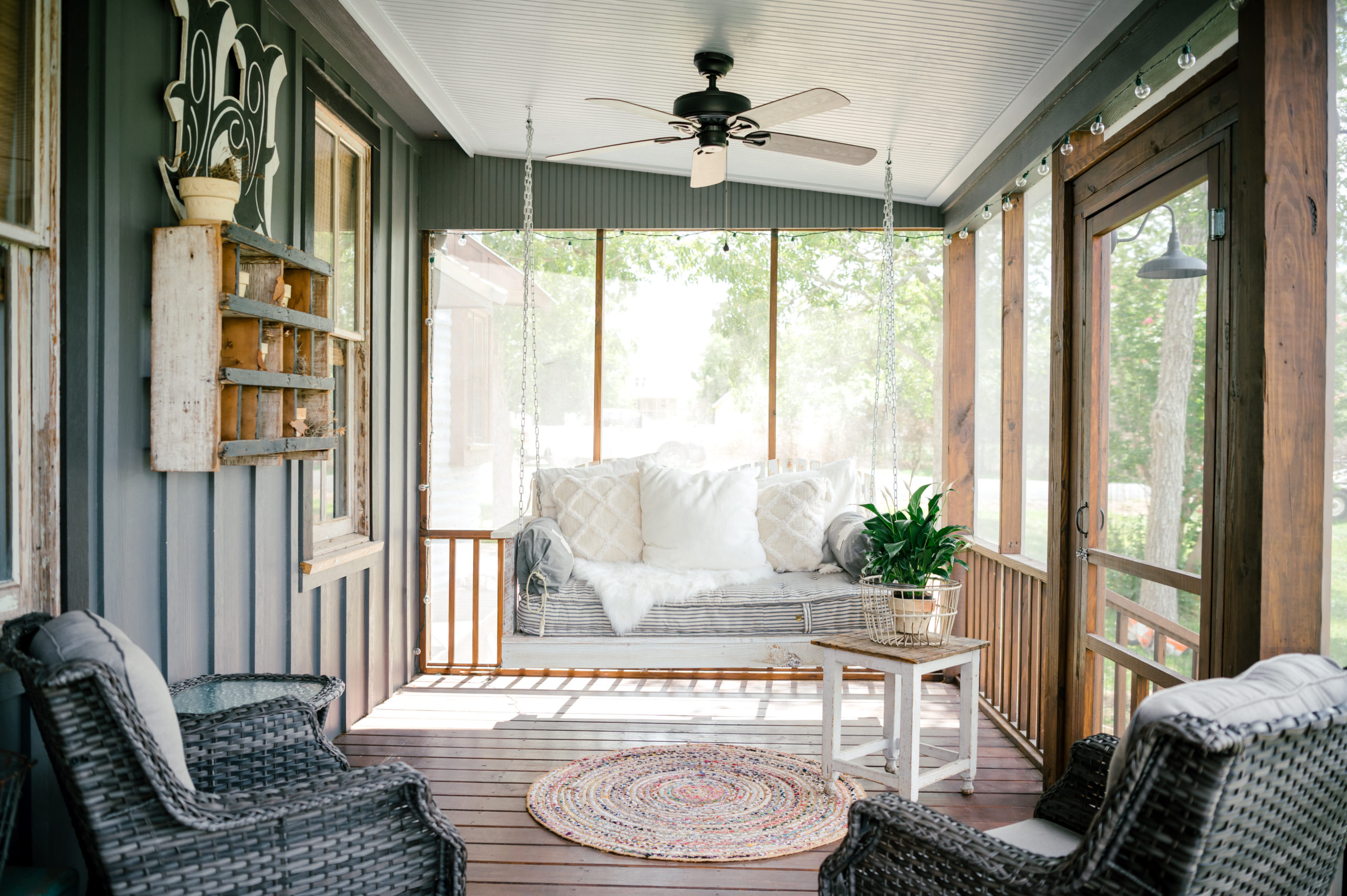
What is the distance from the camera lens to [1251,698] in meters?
1.30

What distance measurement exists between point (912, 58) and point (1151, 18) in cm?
81

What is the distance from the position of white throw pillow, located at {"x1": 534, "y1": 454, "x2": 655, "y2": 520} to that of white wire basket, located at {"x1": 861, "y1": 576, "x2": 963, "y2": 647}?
6.05 ft

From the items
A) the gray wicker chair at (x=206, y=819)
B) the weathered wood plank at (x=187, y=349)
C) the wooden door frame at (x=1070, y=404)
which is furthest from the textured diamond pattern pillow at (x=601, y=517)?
the gray wicker chair at (x=206, y=819)

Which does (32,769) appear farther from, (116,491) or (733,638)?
(733,638)

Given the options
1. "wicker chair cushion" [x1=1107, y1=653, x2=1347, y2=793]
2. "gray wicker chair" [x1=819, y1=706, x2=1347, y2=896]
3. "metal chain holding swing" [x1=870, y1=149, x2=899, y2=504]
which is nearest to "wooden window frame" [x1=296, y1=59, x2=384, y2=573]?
"metal chain holding swing" [x1=870, y1=149, x2=899, y2=504]

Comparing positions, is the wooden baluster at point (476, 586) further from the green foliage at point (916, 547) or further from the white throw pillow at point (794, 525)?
the green foliage at point (916, 547)

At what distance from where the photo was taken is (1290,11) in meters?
1.99

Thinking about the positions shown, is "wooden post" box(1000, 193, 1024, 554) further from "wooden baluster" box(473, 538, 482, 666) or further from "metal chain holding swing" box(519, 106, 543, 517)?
"wooden baluster" box(473, 538, 482, 666)

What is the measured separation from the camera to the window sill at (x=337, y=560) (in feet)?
11.4

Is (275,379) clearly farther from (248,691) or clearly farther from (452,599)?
(452,599)

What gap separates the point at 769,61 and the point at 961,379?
212cm

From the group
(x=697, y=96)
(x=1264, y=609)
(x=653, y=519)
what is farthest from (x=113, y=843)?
(x=653, y=519)

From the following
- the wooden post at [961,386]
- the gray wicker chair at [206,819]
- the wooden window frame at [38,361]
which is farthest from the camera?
the wooden post at [961,386]

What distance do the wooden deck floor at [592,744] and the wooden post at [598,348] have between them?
4.27ft
